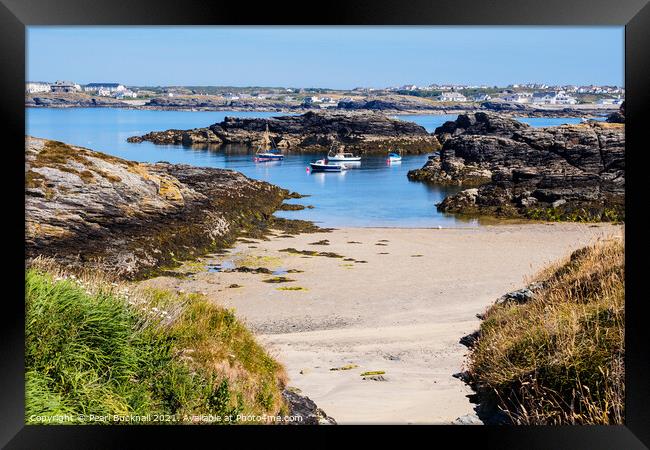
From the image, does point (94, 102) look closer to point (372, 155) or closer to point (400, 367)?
point (400, 367)

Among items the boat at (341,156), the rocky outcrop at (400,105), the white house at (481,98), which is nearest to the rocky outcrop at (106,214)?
the rocky outcrop at (400,105)

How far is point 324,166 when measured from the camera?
77.9 feet

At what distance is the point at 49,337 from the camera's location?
16.3ft

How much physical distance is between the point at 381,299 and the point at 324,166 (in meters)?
11.7

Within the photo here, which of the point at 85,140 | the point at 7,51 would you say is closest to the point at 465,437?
the point at 7,51

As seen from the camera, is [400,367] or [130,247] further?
[130,247]

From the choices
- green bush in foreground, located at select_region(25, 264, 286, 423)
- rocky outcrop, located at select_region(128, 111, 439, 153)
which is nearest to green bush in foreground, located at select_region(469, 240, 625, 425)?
green bush in foreground, located at select_region(25, 264, 286, 423)

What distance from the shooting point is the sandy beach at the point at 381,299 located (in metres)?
6.81

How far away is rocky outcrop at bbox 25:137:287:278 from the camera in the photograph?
1030cm

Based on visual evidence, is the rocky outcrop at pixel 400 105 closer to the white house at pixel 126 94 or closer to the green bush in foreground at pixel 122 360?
the white house at pixel 126 94

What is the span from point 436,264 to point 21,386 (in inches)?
473

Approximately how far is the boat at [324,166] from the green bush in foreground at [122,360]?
17.7m

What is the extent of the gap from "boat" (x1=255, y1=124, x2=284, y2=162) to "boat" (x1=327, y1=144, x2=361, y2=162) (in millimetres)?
1527

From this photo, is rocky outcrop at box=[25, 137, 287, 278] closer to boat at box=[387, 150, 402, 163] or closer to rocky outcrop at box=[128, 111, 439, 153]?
rocky outcrop at box=[128, 111, 439, 153]
